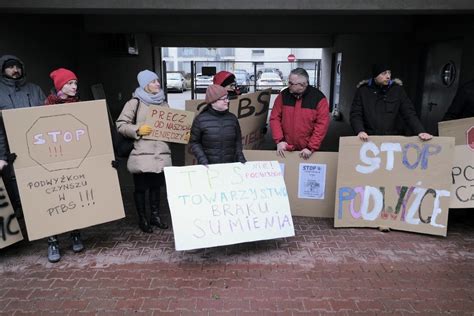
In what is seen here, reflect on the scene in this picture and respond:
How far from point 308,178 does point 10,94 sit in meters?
3.25

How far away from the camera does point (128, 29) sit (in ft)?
30.5

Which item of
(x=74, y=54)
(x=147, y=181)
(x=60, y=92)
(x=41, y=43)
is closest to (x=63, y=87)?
(x=60, y=92)

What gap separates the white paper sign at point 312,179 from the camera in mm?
4863

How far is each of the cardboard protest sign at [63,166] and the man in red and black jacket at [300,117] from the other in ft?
6.38

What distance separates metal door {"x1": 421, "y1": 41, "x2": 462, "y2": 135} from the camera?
6.88 metres

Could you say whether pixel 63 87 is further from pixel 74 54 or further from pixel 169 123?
pixel 74 54

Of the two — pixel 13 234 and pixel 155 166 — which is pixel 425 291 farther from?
pixel 13 234

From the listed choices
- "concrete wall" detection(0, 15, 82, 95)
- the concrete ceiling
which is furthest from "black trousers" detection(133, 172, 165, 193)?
"concrete wall" detection(0, 15, 82, 95)

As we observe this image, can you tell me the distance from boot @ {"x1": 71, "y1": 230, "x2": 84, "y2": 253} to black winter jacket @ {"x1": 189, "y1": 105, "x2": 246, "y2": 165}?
145 centimetres

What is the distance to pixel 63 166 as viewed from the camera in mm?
3855

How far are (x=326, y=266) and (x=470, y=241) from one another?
175 cm

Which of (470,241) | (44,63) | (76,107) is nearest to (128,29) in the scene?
(44,63)

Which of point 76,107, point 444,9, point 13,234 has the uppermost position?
point 444,9

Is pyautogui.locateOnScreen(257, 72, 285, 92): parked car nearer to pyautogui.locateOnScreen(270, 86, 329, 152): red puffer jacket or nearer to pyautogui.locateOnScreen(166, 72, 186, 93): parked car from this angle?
pyautogui.locateOnScreen(166, 72, 186, 93): parked car
